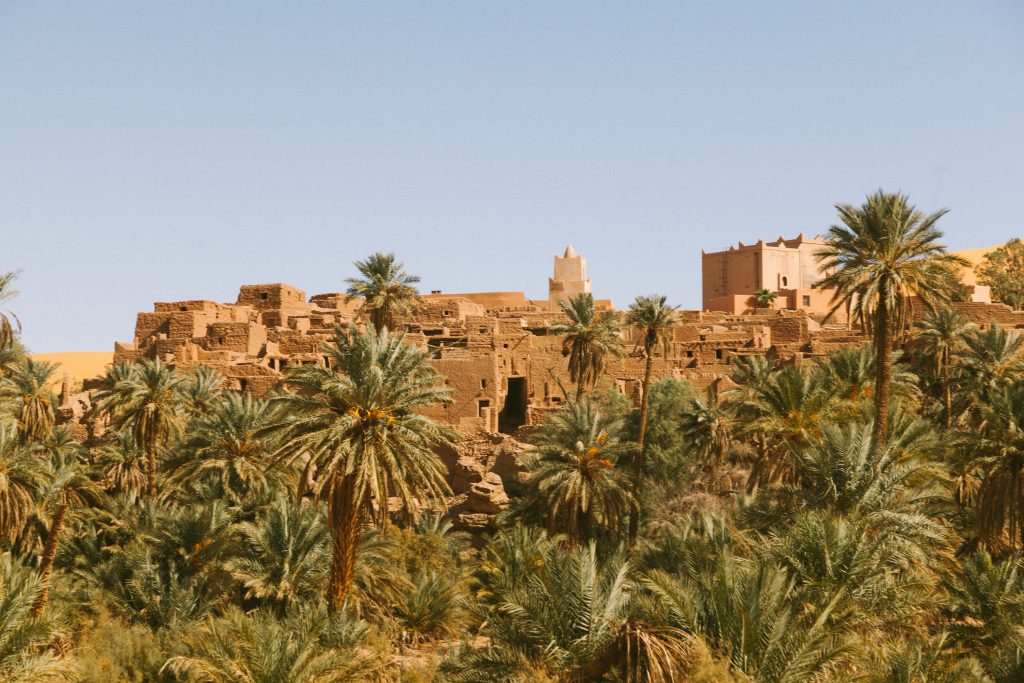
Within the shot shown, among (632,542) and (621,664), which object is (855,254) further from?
(621,664)

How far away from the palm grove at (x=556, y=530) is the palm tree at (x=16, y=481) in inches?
2.5

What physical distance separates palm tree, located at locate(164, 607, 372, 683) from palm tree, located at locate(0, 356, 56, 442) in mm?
11963

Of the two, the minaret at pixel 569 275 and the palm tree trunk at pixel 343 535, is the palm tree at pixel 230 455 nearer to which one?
the palm tree trunk at pixel 343 535

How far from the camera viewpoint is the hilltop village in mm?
39094

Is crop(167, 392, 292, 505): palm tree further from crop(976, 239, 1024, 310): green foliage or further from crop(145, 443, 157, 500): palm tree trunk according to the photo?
crop(976, 239, 1024, 310): green foliage

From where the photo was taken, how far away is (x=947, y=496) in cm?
1959

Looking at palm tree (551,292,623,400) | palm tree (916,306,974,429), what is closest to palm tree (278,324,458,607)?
palm tree (551,292,623,400)

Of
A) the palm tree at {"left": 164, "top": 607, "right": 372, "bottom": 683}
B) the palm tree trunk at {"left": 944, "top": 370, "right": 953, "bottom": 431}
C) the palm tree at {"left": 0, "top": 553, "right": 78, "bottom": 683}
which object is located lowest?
the palm tree at {"left": 164, "top": 607, "right": 372, "bottom": 683}

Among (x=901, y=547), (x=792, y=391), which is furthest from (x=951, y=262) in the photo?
(x=901, y=547)

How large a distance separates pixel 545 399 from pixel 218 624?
2413cm

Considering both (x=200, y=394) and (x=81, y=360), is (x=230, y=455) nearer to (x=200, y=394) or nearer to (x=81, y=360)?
(x=200, y=394)

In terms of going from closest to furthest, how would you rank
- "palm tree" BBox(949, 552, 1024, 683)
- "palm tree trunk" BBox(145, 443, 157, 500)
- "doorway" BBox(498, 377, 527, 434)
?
1. "palm tree" BBox(949, 552, 1024, 683)
2. "palm tree trunk" BBox(145, 443, 157, 500)
3. "doorway" BBox(498, 377, 527, 434)

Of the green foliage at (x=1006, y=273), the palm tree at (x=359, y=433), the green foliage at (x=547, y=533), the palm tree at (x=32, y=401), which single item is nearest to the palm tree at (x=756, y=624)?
the green foliage at (x=547, y=533)

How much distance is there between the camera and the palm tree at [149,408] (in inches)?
1097
